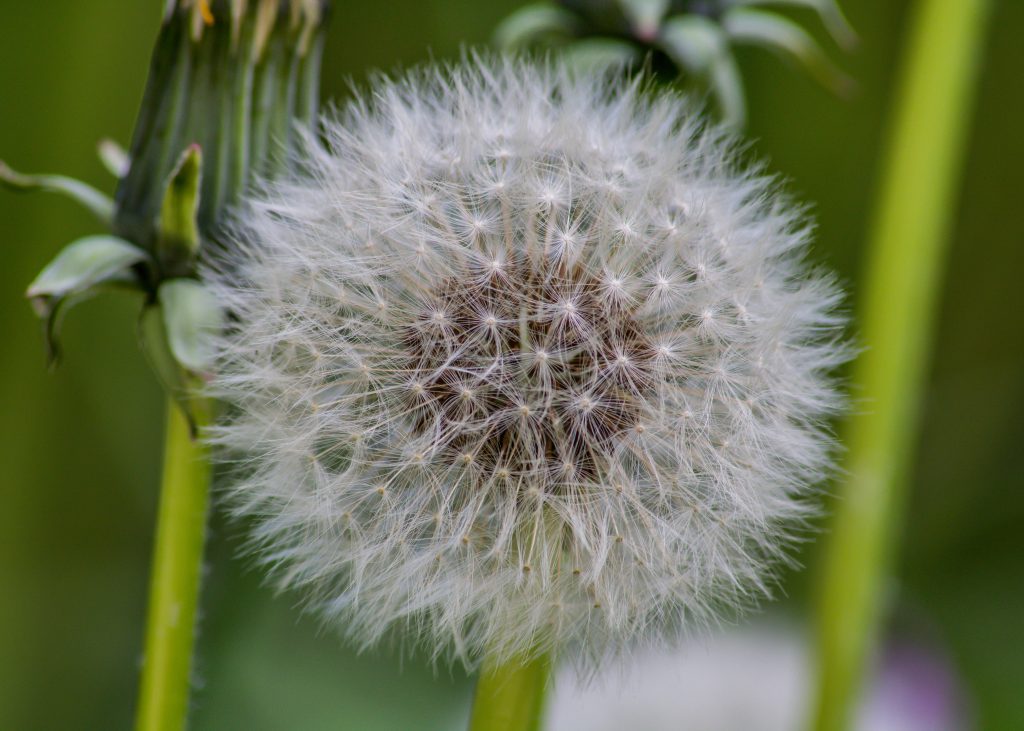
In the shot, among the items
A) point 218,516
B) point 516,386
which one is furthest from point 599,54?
point 218,516

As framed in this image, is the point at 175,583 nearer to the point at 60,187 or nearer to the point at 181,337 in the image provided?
the point at 181,337

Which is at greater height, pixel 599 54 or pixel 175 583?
pixel 599 54

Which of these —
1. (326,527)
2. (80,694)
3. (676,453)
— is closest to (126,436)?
(80,694)

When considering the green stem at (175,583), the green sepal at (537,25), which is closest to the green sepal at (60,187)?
the green stem at (175,583)

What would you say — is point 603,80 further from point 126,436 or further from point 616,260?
point 126,436

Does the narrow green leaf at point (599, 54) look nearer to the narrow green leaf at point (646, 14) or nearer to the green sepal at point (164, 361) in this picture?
the narrow green leaf at point (646, 14)

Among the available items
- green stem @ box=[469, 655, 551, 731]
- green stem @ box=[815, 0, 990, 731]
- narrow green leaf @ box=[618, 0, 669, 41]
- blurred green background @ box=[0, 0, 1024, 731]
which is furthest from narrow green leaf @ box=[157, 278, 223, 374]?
blurred green background @ box=[0, 0, 1024, 731]
